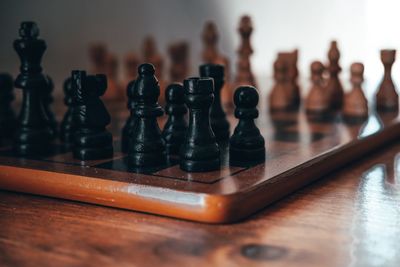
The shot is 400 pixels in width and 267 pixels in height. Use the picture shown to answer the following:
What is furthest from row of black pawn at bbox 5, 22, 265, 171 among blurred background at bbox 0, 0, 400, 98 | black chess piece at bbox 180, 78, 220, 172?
blurred background at bbox 0, 0, 400, 98

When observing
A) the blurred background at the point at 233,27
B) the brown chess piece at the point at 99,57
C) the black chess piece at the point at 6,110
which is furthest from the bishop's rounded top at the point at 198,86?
the blurred background at the point at 233,27

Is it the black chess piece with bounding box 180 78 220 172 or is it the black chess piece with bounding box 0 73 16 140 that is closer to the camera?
the black chess piece with bounding box 180 78 220 172

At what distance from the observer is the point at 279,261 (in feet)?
2.42

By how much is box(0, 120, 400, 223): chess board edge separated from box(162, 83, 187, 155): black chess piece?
0.22 metres

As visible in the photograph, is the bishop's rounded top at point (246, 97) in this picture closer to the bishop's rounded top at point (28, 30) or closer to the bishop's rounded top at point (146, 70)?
the bishop's rounded top at point (146, 70)

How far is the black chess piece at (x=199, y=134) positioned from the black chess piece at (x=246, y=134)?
0.27 feet

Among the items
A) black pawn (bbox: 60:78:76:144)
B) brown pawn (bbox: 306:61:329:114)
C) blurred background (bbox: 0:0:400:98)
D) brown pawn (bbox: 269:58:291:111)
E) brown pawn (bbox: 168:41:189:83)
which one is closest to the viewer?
black pawn (bbox: 60:78:76:144)

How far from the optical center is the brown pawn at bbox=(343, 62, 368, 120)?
65.0 inches

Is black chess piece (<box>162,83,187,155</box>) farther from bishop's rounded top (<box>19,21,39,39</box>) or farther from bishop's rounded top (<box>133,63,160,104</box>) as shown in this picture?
bishop's rounded top (<box>19,21,39,39</box>)

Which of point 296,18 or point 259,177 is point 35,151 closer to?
point 259,177

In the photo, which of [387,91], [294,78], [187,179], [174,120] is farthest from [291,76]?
[187,179]

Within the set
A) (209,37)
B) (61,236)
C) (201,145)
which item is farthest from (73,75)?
(209,37)

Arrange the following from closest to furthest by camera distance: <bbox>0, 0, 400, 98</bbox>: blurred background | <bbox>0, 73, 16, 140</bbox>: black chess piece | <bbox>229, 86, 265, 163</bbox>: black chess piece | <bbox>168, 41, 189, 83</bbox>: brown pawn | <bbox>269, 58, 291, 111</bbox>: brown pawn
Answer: <bbox>229, 86, 265, 163</bbox>: black chess piece
<bbox>0, 73, 16, 140</bbox>: black chess piece
<bbox>269, 58, 291, 111</bbox>: brown pawn
<bbox>168, 41, 189, 83</bbox>: brown pawn
<bbox>0, 0, 400, 98</bbox>: blurred background

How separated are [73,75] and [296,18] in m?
2.75
